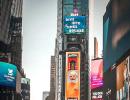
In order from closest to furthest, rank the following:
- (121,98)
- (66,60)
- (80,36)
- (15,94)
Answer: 1. (121,98)
2. (15,94)
3. (66,60)
4. (80,36)

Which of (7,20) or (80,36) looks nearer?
(7,20)

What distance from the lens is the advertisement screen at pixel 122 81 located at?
147ft

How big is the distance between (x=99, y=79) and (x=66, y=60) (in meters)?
37.9

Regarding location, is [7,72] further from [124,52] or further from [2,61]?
[124,52]

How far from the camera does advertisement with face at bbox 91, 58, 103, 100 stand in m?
107

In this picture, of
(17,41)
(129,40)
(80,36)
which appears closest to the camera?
(129,40)

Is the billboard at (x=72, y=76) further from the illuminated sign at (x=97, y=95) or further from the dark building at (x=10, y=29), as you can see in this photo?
the illuminated sign at (x=97, y=95)

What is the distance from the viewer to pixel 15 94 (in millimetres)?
121750

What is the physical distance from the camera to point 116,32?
51.3 m

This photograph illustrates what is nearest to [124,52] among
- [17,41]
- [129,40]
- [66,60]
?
[129,40]

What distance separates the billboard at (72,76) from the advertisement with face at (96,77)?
86.7 ft

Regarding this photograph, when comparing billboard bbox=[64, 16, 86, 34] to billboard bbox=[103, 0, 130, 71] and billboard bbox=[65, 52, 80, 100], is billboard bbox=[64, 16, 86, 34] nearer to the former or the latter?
billboard bbox=[65, 52, 80, 100]

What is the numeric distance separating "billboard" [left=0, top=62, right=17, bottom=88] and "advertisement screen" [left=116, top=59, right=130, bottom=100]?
5388cm

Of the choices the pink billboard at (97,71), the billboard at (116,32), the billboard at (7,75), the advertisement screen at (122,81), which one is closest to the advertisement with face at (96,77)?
the pink billboard at (97,71)
